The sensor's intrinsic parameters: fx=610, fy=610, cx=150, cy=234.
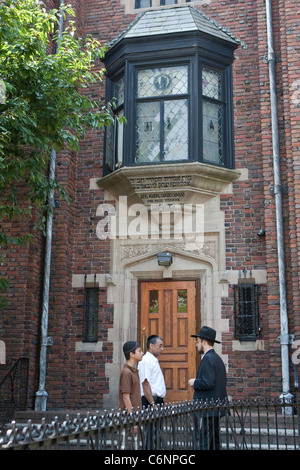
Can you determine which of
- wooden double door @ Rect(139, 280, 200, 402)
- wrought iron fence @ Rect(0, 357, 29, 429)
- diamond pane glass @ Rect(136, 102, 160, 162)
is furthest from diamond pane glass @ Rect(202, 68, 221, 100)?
wrought iron fence @ Rect(0, 357, 29, 429)

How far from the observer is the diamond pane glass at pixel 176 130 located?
36.6 ft

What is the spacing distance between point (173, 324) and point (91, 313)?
5.11 feet

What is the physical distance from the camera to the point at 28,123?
8242 mm

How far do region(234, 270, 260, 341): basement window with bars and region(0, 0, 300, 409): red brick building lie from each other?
0.08 feet

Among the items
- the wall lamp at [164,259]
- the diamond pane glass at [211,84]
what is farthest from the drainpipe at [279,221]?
the wall lamp at [164,259]

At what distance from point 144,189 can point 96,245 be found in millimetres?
1429

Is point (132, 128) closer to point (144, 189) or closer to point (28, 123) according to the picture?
point (144, 189)

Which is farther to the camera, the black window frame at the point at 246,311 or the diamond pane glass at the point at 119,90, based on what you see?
the diamond pane glass at the point at 119,90

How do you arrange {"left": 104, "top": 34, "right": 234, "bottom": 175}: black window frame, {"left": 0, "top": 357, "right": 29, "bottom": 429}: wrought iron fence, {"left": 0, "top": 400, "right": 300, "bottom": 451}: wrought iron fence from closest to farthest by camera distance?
{"left": 0, "top": 400, "right": 300, "bottom": 451}: wrought iron fence → {"left": 0, "top": 357, "right": 29, "bottom": 429}: wrought iron fence → {"left": 104, "top": 34, "right": 234, "bottom": 175}: black window frame

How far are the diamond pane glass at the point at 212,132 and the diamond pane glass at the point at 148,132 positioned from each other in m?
0.88

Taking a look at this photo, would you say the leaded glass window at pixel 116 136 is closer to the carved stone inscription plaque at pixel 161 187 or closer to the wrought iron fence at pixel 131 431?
the carved stone inscription plaque at pixel 161 187

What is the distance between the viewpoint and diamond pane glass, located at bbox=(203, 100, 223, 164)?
37.1 ft

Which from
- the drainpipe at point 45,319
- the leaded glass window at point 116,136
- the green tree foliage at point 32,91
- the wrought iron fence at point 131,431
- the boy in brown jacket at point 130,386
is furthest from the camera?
the leaded glass window at point 116,136

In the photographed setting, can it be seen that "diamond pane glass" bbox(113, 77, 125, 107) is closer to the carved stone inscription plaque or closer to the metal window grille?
the carved stone inscription plaque
